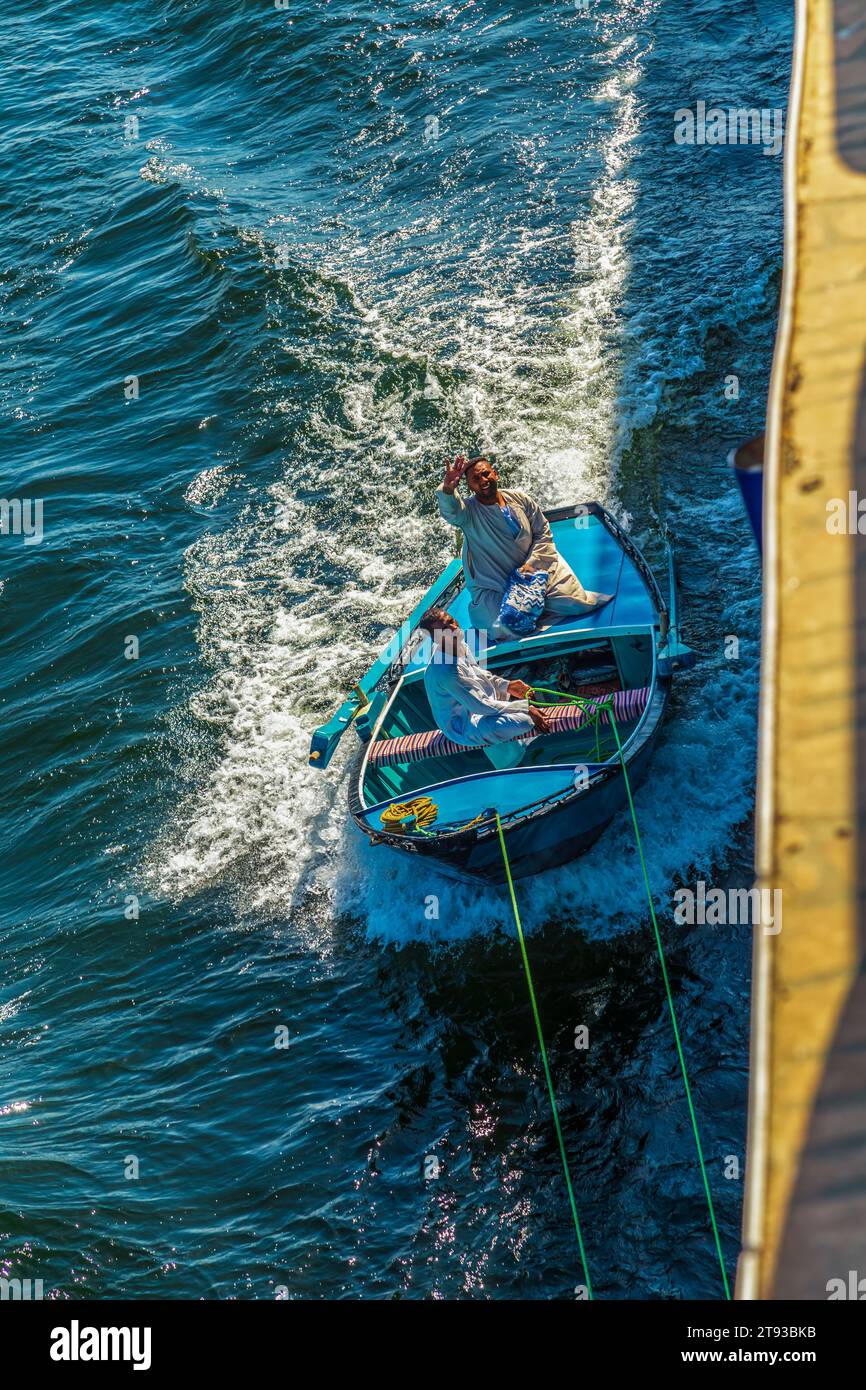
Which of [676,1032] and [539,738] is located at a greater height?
[539,738]

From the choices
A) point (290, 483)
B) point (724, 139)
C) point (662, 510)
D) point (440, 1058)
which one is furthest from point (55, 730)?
point (724, 139)

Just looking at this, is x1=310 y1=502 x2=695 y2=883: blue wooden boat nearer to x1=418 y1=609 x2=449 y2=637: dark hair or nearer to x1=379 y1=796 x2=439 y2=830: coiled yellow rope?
x1=379 y1=796 x2=439 y2=830: coiled yellow rope

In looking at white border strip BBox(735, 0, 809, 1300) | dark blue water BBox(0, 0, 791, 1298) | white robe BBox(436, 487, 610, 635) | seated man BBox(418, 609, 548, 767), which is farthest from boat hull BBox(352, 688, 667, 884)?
white border strip BBox(735, 0, 809, 1300)

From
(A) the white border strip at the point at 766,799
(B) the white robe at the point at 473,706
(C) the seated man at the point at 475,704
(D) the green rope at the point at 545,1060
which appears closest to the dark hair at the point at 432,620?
(C) the seated man at the point at 475,704

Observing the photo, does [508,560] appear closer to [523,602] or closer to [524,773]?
[523,602]

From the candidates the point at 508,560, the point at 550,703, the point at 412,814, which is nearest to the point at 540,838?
the point at 412,814
